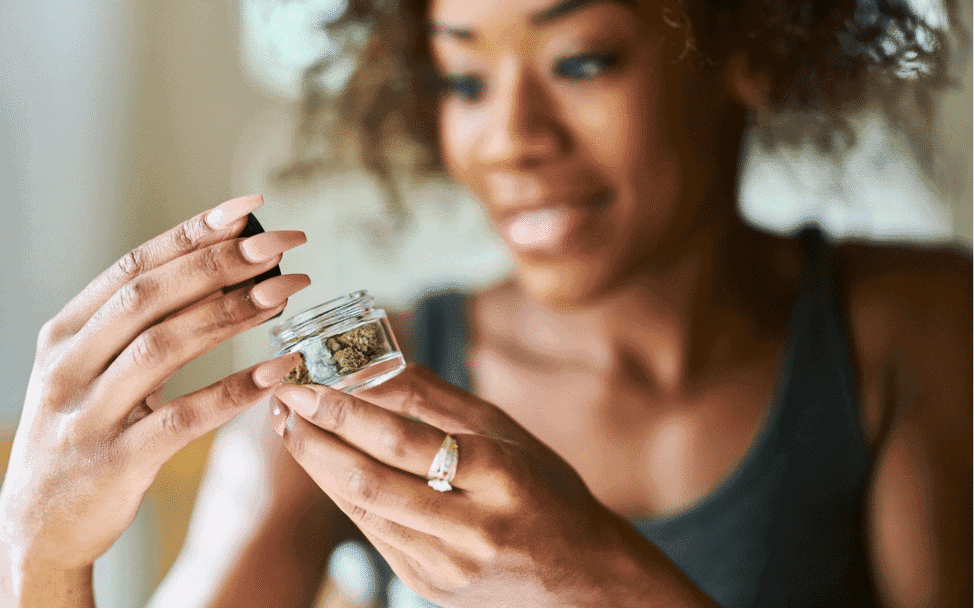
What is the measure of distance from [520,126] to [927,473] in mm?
378

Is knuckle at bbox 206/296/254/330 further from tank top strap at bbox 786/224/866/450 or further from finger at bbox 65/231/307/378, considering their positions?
tank top strap at bbox 786/224/866/450

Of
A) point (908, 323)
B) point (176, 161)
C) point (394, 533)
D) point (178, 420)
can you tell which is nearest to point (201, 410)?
point (178, 420)

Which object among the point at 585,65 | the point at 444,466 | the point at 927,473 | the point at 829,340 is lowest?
the point at 927,473

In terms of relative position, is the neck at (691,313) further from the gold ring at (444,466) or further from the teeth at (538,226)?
the gold ring at (444,466)

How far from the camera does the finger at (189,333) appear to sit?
36cm

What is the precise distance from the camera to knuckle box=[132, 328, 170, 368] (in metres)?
0.36

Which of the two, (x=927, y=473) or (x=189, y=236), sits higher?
(x=189, y=236)

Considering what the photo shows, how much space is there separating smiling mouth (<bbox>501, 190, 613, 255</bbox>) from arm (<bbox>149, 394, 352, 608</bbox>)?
240 mm

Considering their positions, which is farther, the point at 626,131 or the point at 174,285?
Result: the point at 626,131

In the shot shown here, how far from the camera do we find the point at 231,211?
37 centimetres

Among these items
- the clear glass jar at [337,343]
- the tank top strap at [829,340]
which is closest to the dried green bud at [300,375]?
the clear glass jar at [337,343]

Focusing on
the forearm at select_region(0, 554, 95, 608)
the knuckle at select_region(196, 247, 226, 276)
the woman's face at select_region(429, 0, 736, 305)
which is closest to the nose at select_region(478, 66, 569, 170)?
the woman's face at select_region(429, 0, 736, 305)

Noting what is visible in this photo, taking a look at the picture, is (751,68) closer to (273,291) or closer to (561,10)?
(561,10)

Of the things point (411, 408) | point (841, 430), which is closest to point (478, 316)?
point (411, 408)
